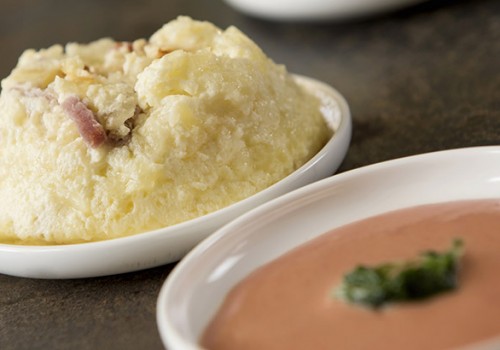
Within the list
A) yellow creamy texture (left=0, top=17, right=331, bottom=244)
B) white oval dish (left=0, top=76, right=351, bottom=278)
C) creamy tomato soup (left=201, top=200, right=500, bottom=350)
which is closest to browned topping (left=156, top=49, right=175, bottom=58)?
yellow creamy texture (left=0, top=17, right=331, bottom=244)

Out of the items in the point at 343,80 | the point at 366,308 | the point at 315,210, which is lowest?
the point at 343,80

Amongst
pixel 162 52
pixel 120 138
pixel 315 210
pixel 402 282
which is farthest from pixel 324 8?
pixel 402 282

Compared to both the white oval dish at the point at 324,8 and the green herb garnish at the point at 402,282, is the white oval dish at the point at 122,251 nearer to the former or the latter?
the green herb garnish at the point at 402,282

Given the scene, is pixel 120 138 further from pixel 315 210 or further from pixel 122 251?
pixel 315 210

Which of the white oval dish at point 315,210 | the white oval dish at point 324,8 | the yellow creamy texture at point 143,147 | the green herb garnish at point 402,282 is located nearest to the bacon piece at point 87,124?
the yellow creamy texture at point 143,147

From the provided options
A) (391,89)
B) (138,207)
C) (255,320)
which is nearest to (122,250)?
(138,207)

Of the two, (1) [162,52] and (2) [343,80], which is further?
(2) [343,80]

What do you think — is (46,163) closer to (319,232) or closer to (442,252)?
(319,232)

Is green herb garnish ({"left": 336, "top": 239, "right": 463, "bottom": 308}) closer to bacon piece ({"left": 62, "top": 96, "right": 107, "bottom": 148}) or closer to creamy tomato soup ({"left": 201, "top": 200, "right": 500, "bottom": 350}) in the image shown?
creamy tomato soup ({"left": 201, "top": 200, "right": 500, "bottom": 350})
